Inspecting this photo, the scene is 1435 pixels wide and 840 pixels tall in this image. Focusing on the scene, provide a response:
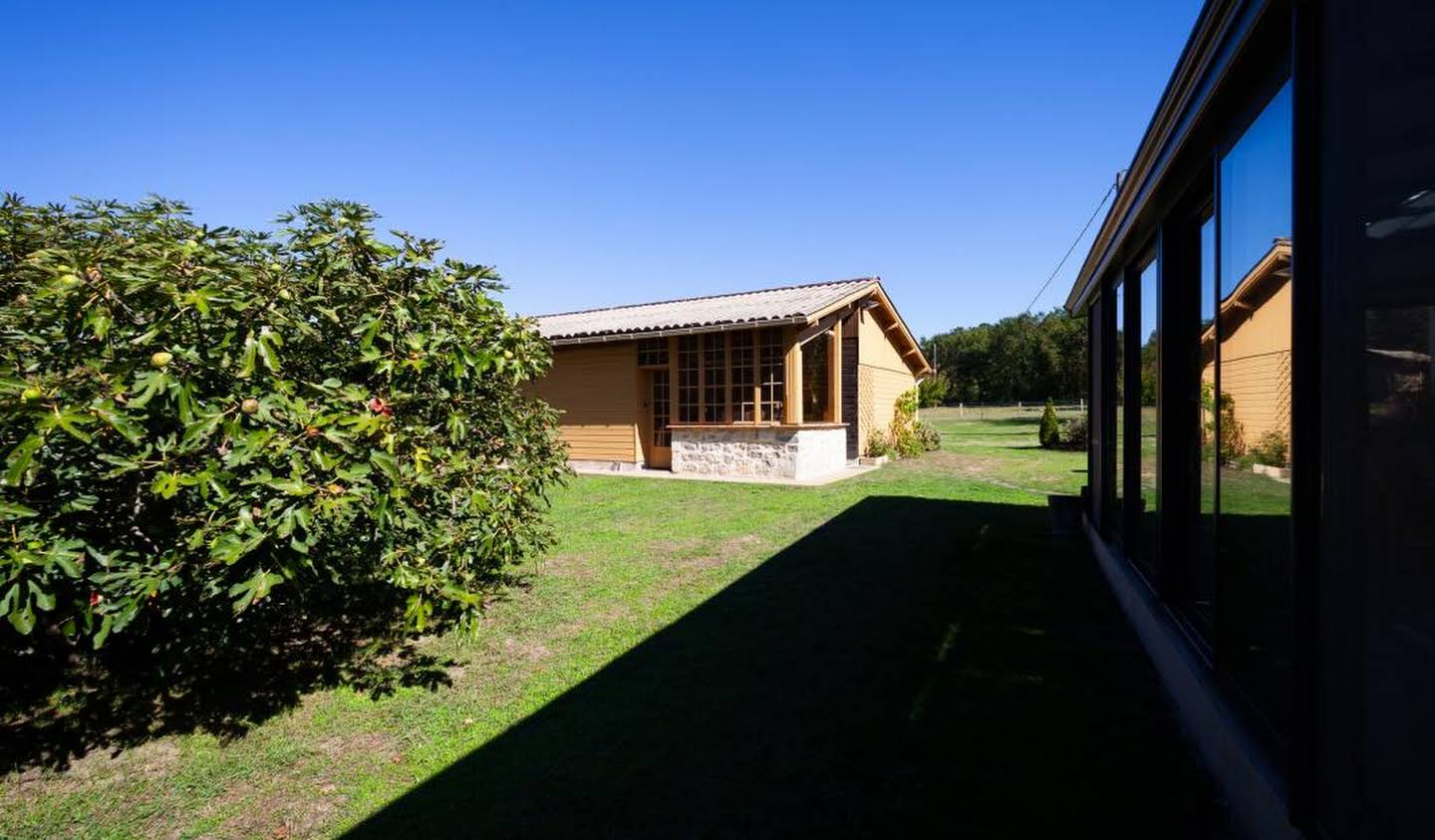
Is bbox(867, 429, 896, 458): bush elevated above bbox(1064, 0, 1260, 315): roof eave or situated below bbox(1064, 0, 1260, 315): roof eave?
below

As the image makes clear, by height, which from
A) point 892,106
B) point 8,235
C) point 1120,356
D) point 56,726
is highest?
point 892,106

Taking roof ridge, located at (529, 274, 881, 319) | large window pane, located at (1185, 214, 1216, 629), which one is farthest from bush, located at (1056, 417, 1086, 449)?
large window pane, located at (1185, 214, 1216, 629)

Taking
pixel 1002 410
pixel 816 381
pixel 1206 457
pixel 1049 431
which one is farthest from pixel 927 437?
pixel 1002 410

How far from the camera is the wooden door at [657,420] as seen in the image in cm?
1558

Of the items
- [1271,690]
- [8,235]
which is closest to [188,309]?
[8,235]

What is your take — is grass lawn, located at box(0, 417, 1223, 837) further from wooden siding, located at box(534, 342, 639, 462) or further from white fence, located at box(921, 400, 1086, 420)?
white fence, located at box(921, 400, 1086, 420)

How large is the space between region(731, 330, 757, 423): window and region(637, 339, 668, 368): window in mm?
1884

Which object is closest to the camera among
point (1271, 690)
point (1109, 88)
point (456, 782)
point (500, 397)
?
point (1271, 690)

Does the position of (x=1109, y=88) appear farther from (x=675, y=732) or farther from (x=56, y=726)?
(x=56, y=726)

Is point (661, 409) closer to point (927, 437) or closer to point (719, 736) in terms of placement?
point (927, 437)

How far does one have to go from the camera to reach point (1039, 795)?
2695 millimetres

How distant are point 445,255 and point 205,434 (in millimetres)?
1820

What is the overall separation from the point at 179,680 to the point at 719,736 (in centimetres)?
339

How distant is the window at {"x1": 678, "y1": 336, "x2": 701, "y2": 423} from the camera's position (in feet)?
48.8
